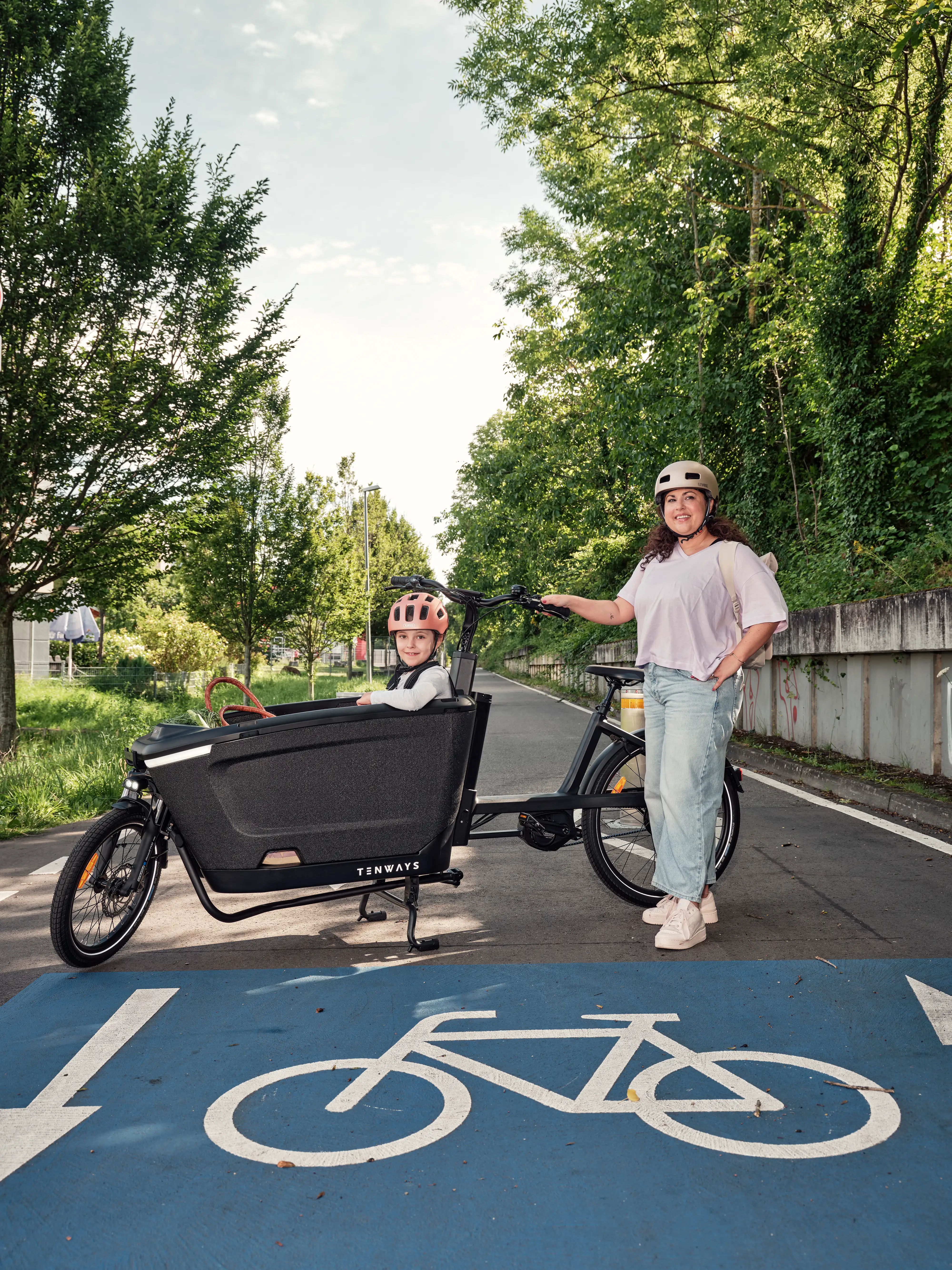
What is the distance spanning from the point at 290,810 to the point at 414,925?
30.9 inches

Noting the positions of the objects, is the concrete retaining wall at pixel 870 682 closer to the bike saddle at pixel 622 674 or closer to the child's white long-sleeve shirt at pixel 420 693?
the bike saddle at pixel 622 674

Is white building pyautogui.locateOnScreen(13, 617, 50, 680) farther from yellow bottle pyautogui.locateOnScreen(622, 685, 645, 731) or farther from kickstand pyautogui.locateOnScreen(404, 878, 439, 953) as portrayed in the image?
kickstand pyautogui.locateOnScreen(404, 878, 439, 953)

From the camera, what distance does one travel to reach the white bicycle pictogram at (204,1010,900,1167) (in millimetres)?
2779

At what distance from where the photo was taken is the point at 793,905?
5324 millimetres

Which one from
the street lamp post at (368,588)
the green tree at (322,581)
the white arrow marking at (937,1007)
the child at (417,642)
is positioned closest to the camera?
the white arrow marking at (937,1007)

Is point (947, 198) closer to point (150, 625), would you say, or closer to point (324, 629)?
point (324, 629)

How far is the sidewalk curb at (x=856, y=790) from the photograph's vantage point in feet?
25.2

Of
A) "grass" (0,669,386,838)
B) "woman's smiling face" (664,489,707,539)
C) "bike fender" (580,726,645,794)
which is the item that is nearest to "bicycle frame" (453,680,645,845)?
"bike fender" (580,726,645,794)

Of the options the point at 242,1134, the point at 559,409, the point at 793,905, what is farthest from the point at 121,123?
the point at 559,409

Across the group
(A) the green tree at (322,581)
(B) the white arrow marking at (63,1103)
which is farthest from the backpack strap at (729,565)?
(A) the green tree at (322,581)

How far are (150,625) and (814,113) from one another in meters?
26.9

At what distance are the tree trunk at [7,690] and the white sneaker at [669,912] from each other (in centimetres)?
1357

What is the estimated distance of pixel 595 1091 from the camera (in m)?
3.15

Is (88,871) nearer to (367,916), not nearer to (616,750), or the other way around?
(367,916)
